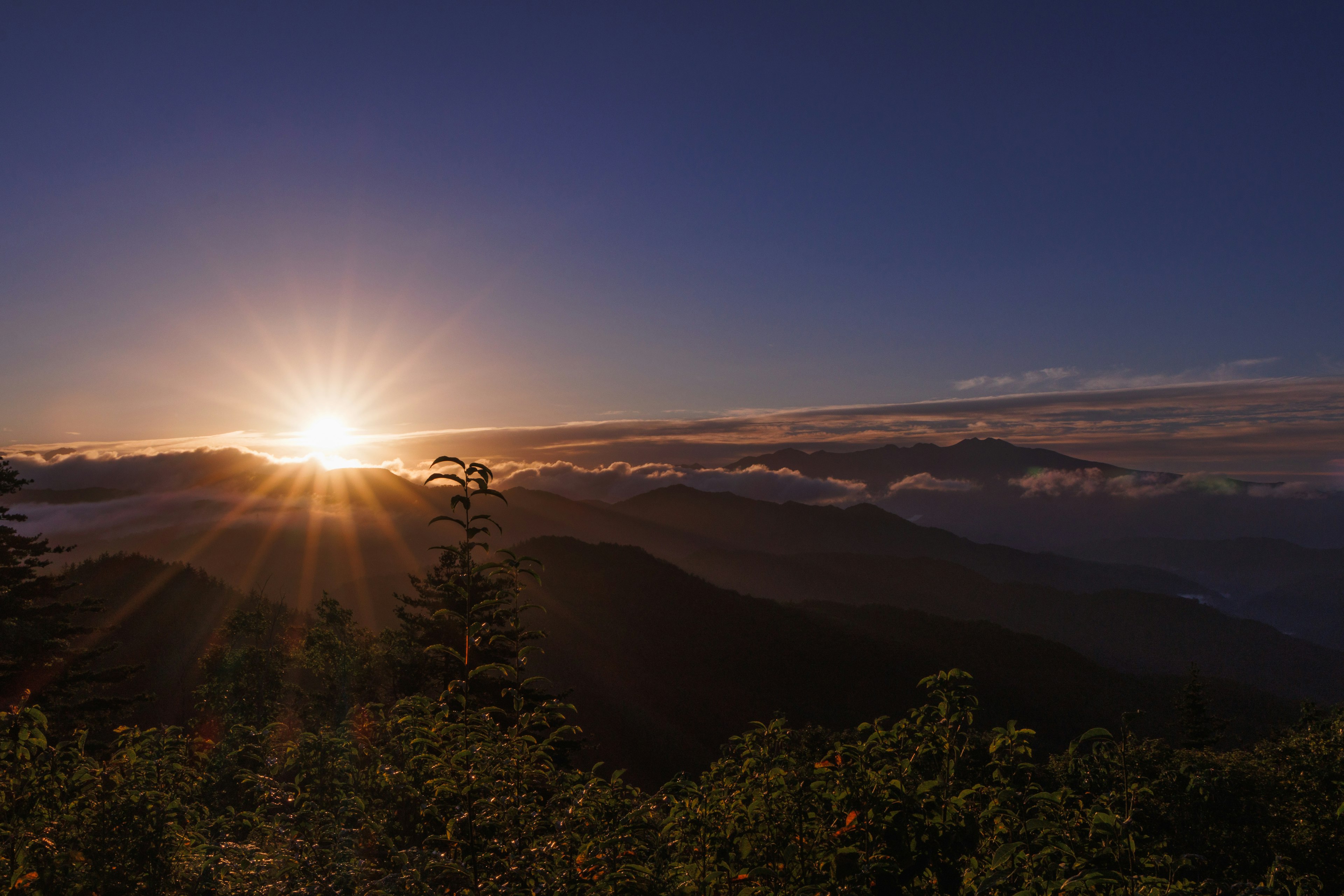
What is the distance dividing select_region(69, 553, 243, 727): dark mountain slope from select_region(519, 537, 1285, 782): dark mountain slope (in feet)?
165

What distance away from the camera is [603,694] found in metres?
113

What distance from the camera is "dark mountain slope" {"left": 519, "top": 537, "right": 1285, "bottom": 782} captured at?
106 meters

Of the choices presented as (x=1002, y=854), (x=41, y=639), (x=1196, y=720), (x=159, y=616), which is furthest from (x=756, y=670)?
(x=1002, y=854)

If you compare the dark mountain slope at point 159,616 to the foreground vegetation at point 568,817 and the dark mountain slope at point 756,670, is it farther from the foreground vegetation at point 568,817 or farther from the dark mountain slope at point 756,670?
the foreground vegetation at point 568,817

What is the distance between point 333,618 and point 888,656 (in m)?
113

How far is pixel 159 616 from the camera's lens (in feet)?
298

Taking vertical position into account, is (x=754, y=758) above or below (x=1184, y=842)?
above

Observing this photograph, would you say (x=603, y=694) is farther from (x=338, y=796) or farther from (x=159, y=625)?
(x=338, y=796)

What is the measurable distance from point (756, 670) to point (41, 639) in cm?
12422

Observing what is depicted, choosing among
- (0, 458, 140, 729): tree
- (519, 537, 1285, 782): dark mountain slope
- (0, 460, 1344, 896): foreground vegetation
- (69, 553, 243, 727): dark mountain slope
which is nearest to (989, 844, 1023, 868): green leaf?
(0, 460, 1344, 896): foreground vegetation

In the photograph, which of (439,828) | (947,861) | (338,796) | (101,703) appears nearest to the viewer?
(947,861)

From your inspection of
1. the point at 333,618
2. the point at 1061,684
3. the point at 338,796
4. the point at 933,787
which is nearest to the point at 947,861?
the point at 933,787

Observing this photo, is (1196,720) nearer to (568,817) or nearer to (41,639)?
(568,817)

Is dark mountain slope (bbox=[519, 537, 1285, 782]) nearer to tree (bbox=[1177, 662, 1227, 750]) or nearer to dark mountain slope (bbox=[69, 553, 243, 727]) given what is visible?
tree (bbox=[1177, 662, 1227, 750])
